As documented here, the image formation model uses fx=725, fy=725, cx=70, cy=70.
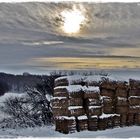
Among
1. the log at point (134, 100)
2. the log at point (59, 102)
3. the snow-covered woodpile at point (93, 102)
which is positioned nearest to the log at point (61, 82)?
the snow-covered woodpile at point (93, 102)

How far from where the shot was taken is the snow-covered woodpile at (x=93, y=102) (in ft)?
17.4

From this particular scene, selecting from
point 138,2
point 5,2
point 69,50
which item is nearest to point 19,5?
point 5,2

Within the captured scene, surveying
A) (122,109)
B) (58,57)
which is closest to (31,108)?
(58,57)

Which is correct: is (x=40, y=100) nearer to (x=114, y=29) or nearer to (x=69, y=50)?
(x=69, y=50)

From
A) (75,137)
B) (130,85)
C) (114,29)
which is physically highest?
(114,29)

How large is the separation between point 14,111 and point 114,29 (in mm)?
951

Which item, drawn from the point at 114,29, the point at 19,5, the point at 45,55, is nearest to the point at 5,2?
the point at 19,5

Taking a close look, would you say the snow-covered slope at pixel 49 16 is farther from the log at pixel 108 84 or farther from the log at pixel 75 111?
the log at pixel 75 111

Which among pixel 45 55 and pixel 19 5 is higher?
pixel 19 5

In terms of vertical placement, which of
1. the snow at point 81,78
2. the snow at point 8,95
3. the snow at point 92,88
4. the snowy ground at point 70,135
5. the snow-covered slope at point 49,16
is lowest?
the snowy ground at point 70,135

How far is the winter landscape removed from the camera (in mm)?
5289

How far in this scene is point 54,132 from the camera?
5.31m

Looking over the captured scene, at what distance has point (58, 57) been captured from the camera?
5.32m

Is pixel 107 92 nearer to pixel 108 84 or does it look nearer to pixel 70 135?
pixel 108 84
